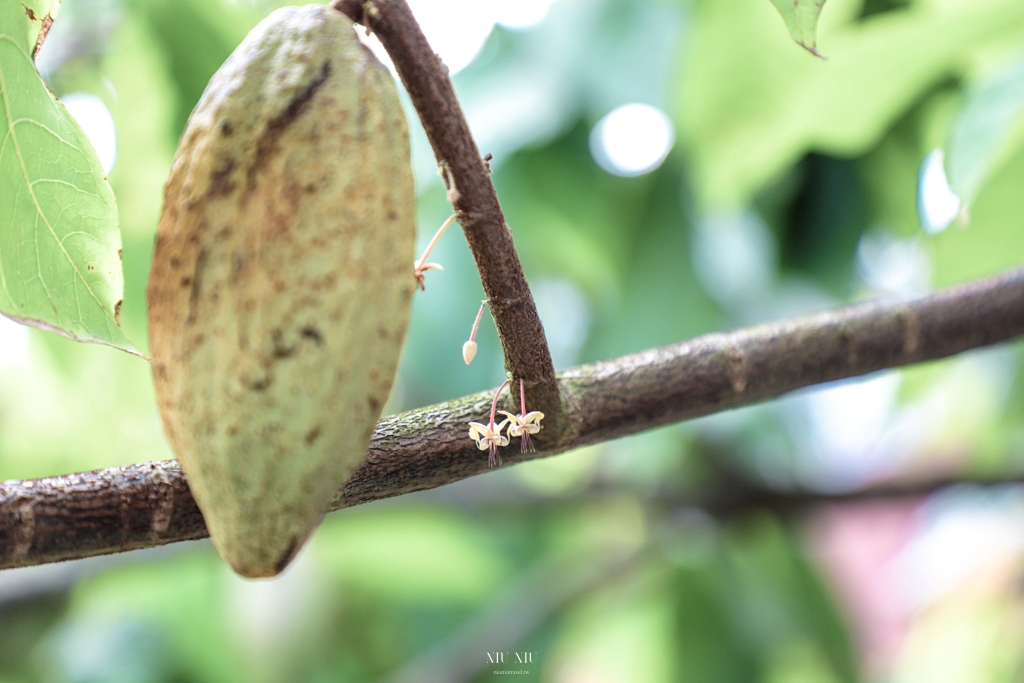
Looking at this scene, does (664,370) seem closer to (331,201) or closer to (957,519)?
(331,201)

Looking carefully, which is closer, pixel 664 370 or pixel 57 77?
pixel 664 370

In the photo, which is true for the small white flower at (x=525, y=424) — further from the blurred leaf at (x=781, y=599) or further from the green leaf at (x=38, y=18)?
the blurred leaf at (x=781, y=599)

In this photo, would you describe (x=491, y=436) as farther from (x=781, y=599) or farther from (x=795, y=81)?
(x=781, y=599)

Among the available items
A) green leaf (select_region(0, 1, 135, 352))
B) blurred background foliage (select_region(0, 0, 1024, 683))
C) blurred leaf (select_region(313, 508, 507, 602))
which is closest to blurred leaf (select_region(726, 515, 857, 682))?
blurred background foliage (select_region(0, 0, 1024, 683))

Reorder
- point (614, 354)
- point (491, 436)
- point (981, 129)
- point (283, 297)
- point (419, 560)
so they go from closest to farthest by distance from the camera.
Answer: point (283, 297) < point (491, 436) < point (981, 129) < point (614, 354) < point (419, 560)

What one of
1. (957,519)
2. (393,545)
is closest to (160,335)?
(393,545)

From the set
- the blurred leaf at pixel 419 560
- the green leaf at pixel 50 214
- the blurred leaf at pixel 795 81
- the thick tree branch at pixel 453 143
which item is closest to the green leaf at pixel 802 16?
the thick tree branch at pixel 453 143

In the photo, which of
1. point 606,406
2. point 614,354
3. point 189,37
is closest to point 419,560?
point 614,354
